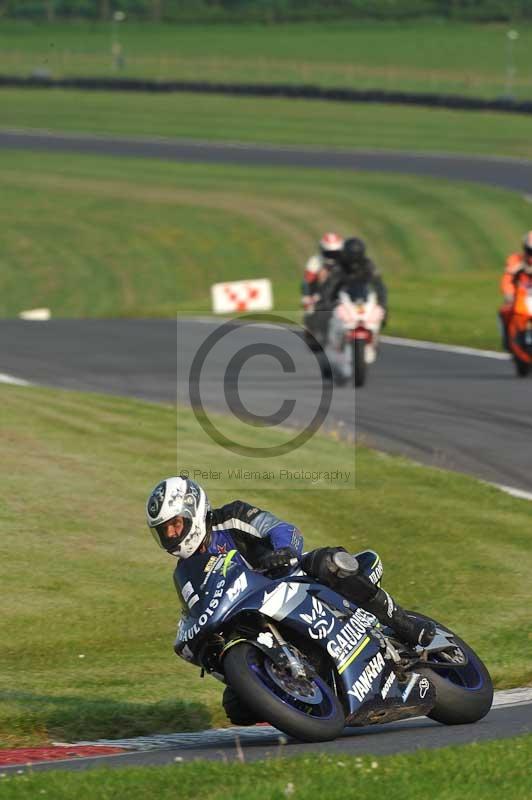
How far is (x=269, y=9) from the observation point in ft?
362

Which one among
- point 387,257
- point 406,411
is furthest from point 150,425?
point 387,257

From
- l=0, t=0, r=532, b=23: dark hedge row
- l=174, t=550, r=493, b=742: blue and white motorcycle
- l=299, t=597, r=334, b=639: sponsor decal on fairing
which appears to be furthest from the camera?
l=0, t=0, r=532, b=23: dark hedge row

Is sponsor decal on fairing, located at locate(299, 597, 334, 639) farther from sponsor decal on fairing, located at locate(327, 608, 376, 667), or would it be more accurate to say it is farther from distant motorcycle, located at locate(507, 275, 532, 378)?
distant motorcycle, located at locate(507, 275, 532, 378)

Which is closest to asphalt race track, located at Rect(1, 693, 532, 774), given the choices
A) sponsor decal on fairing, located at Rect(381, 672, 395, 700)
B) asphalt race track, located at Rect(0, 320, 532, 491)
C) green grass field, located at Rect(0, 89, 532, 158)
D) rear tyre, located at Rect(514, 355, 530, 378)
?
sponsor decal on fairing, located at Rect(381, 672, 395, 700)

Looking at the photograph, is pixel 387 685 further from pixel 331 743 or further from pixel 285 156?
pixel 285 156

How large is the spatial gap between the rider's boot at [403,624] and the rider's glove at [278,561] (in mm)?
593

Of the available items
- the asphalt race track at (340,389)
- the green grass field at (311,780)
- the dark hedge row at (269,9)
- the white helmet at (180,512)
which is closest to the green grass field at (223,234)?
the asphalt race track at (340,389)

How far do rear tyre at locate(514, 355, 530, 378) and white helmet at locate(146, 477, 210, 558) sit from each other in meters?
15.4

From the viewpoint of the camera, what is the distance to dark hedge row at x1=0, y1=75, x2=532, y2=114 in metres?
68.3

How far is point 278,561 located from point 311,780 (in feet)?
5.22

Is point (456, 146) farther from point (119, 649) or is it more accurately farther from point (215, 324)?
point (119, 649)

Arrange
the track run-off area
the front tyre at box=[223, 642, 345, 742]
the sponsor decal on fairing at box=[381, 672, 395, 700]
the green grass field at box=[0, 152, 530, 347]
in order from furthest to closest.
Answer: the green grass field at box=[0, 152, 530, 347] → the track run-off area → the sponsor decal on fairing at box=[381, 672, 395, 700] → the front tyre at box=[223, 642, 345, 742]

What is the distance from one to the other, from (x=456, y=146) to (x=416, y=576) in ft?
167

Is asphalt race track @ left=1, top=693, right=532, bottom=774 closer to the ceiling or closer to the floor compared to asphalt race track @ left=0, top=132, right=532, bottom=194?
closer to the ceiling
